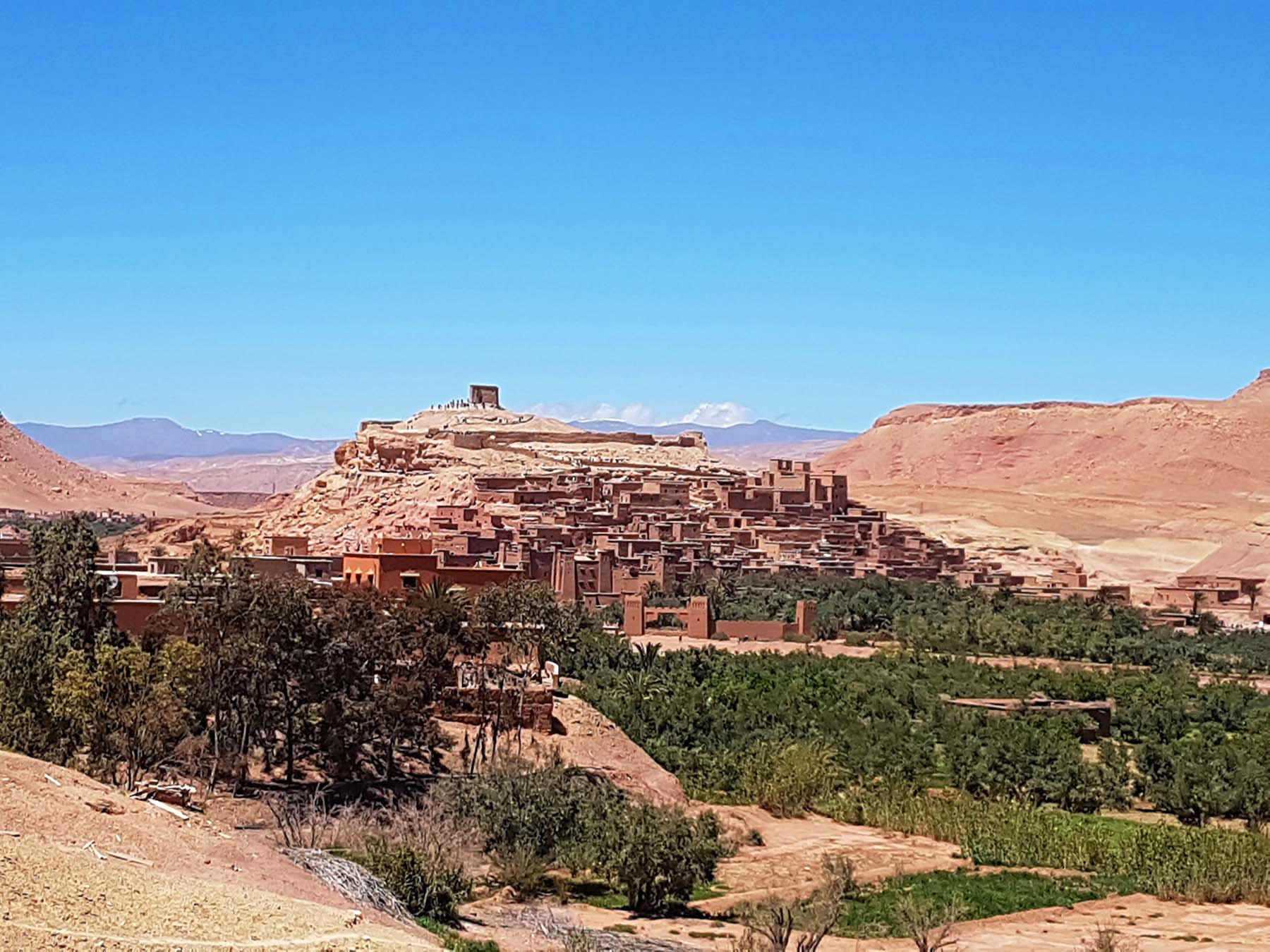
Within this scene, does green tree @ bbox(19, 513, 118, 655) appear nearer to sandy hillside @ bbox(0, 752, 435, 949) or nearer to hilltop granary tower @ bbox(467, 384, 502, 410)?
sandy hillside @ bbox(0, 752, 435, 949)

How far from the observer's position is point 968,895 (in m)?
19.3

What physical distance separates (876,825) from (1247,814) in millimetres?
5828

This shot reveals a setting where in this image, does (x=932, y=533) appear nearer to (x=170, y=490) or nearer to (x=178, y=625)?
(x=178, y=625)

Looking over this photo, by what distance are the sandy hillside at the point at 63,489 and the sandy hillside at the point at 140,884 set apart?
97787mm

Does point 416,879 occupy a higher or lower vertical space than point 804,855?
higher

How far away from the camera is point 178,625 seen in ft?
76.8

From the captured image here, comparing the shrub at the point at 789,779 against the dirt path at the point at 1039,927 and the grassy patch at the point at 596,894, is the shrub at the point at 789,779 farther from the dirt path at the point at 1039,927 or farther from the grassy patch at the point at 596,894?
the dirt path at the point at 1039,927

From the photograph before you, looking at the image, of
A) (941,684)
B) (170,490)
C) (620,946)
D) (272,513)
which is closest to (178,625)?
(620,946)

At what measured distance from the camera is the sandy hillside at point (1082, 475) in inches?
3140

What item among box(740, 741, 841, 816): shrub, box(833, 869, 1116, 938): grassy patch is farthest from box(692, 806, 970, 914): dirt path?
box(833, 869, 1116, 938): grassy patch

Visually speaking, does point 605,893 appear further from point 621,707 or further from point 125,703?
point 621,707

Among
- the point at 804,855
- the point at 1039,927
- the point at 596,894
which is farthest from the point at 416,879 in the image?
the point at 804,855

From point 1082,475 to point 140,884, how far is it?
362 feet

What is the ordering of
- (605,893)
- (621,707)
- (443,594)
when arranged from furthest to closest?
(621,707) → (443,594) → (605,893)
